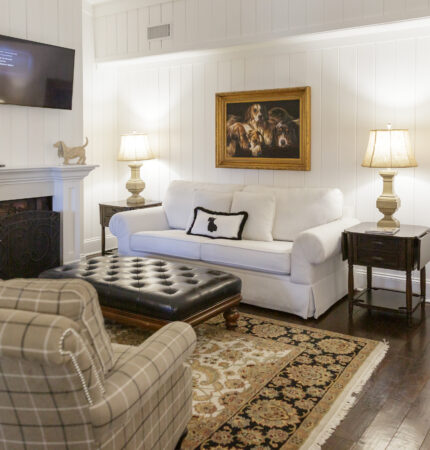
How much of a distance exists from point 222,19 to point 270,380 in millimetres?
3521

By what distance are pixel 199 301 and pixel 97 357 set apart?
5.87 ft

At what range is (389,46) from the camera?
14.8ft

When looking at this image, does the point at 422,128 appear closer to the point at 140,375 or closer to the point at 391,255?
the point at 391,255

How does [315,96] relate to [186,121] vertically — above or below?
above

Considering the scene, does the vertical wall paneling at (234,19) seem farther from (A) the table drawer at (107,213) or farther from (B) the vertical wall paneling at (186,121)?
(A) the table drawer at (107,213)

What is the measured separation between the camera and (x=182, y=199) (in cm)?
545

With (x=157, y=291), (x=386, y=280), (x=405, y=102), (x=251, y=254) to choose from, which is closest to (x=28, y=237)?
(x=157, y=291)

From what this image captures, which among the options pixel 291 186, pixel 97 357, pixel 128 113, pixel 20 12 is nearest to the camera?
pixel 97 357

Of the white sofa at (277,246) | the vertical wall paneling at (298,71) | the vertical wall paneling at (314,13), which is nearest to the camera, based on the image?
the white sofa at (277,246)

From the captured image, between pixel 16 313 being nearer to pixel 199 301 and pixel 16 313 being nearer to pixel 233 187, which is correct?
pixel 199 301

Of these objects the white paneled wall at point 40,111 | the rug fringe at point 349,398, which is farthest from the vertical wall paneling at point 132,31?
the rug fringe at point 349,398

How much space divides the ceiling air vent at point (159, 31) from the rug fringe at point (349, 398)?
370 centimetres

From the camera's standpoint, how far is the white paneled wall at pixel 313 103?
4477mm

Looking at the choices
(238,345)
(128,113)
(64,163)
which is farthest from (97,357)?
(128,113)
